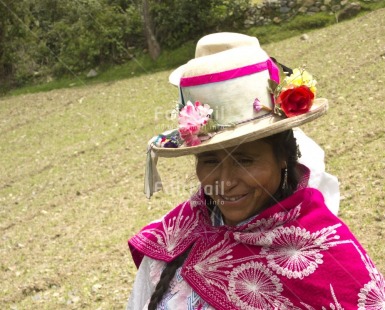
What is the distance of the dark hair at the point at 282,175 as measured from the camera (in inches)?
75.8

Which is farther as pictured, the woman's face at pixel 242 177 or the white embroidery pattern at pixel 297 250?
the woman's face at pixel 242 177

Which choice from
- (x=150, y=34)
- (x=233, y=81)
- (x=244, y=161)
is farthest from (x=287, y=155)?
(x=150, y=34)

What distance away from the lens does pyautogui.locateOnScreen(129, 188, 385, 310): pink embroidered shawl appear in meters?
1.71

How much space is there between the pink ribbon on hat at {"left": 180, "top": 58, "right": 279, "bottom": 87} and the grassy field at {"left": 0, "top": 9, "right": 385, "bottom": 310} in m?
0.76

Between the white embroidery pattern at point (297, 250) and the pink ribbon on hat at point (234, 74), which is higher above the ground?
the pink ribbon on hat at point (234, 74)

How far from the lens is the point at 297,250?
182 centimetres

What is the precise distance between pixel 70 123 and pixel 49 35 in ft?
31.5

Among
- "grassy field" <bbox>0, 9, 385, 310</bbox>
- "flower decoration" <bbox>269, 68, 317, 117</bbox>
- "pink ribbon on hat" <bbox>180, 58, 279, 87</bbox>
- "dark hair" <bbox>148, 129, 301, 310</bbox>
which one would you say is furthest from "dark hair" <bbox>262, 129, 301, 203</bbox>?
"grassy field" <bbox>0, 9, 385, 310</bbox>

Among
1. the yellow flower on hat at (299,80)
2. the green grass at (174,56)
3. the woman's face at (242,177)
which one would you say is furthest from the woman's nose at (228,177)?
the green grass at (174,56)

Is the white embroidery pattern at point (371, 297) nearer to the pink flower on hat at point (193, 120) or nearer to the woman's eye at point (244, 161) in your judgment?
the woman's eye at point (244, 161)

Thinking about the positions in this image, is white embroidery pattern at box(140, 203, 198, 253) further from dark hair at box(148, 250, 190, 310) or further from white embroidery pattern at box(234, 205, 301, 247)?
white embroidery pattern at box(234, 205, 301, 247)

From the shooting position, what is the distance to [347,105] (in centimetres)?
727

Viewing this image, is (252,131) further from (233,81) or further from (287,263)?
(287,263)

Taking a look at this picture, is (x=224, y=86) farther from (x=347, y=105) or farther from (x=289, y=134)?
(x=347, y=105)
